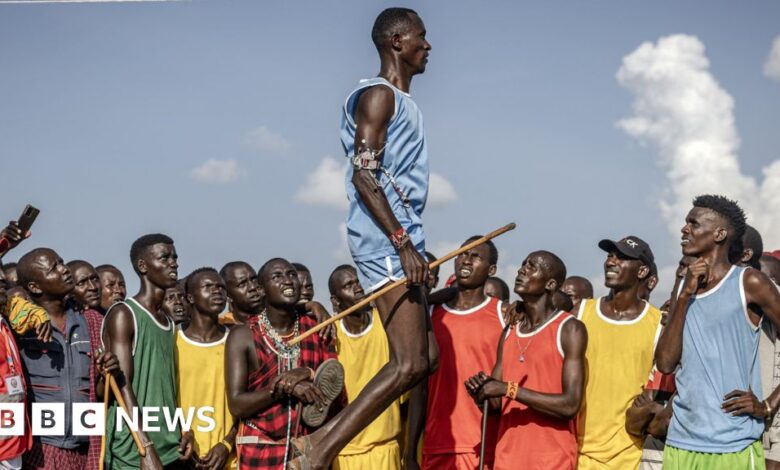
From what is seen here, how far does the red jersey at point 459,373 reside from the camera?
27.8 ft

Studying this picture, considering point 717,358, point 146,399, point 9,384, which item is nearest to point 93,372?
point 146,399

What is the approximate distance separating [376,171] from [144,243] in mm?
3107

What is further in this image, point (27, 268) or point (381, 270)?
point (27, 268)

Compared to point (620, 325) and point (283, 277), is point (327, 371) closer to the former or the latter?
point (283, 277)

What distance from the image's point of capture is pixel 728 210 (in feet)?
22.6

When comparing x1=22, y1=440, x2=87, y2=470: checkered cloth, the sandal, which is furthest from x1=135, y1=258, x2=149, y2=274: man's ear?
the sandal

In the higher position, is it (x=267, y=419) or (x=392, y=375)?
(x=392, y=375)

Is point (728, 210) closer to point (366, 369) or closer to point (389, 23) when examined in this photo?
point (389, 23)

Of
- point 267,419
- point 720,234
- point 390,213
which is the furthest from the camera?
point 267,419

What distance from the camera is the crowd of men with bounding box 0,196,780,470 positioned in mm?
7648

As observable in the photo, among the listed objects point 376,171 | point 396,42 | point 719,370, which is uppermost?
point 396,42

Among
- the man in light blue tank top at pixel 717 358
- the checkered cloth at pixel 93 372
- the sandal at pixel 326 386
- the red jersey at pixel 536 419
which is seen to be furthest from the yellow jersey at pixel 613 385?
the checkered cloth at pixel 93 372

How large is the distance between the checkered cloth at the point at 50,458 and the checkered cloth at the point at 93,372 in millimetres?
109

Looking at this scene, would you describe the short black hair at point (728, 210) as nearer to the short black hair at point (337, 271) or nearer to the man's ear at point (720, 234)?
the man's ear at point (720, 234)
